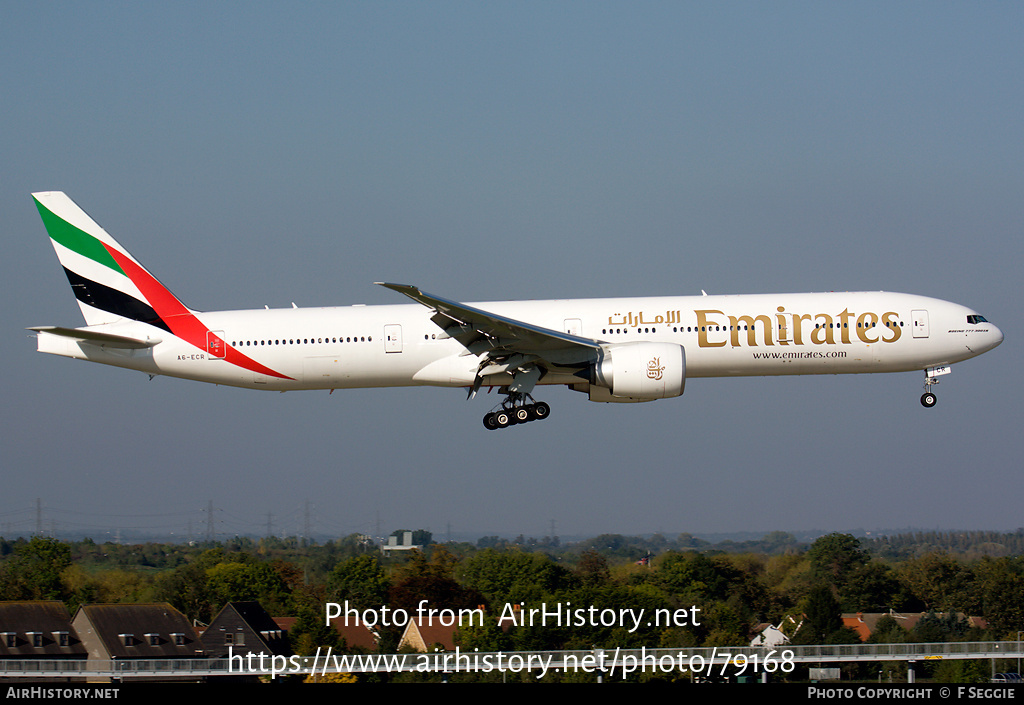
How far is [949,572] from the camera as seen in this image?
220 ft

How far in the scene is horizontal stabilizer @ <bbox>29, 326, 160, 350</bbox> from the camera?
106ft

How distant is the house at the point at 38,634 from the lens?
46.0m

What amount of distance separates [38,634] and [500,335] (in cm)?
2987

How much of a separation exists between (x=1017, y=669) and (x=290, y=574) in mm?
43829

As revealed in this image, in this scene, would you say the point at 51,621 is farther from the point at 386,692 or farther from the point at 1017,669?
the point at 1017,669

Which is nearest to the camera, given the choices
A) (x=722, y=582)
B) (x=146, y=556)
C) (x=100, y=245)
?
(x=100, y=245)

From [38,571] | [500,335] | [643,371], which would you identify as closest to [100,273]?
[500,335]

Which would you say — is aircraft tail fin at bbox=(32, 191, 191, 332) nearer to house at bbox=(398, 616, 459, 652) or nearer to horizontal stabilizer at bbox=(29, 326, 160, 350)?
horizontal stabilizer at bbox=(29, 326, 160, 350)

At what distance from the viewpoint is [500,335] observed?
102 ft

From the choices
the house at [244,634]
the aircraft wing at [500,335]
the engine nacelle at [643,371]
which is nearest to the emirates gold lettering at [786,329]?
the engine nacelle at [643,371]

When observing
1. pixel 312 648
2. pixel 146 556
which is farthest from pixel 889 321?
pixel 146 556

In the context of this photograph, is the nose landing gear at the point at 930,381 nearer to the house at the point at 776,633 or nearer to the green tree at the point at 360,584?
the house at the point at 776,633

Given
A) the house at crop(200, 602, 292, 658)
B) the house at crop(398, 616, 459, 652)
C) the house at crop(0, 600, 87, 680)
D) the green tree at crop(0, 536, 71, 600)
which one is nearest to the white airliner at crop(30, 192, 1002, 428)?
the house at crop(398, 616, 459, 652)

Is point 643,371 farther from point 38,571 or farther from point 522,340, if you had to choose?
point 38,571
